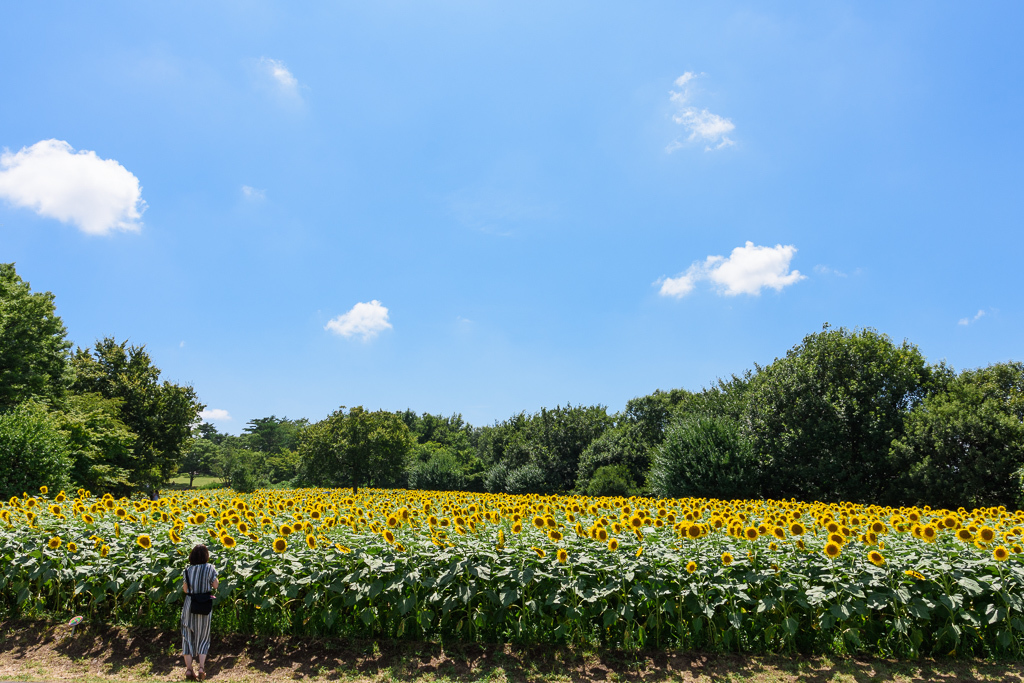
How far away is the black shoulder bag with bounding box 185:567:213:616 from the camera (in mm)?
4930

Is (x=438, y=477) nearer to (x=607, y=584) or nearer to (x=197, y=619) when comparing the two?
(x=197, y=619)

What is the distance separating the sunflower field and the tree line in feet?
39.7

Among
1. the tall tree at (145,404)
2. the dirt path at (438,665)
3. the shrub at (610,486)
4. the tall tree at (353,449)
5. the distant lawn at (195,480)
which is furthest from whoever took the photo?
the distant lawn at (195,480)

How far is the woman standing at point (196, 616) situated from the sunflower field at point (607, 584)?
195 millimetres

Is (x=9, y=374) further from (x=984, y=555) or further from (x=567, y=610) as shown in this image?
(x=984, y=555)

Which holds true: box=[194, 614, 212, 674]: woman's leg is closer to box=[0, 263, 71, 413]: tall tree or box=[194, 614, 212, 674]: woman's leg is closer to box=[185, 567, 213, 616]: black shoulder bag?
box=[185, 567, 213, 616]: black shoulder bag

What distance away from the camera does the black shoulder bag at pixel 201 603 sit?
493 cm

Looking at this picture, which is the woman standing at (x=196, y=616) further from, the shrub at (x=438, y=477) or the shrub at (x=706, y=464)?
the shrub at (x=438, y=477)

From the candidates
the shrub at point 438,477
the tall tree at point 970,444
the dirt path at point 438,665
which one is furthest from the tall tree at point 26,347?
the tall tree at point 970,444

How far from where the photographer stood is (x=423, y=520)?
6375mm

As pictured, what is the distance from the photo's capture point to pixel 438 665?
4949 mm

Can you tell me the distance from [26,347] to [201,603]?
27243 mm

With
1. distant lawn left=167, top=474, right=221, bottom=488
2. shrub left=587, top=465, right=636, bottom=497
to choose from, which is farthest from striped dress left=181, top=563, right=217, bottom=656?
distant lawn left=167, top=474, right=221, bottom=488

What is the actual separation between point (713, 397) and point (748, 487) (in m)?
19.9
